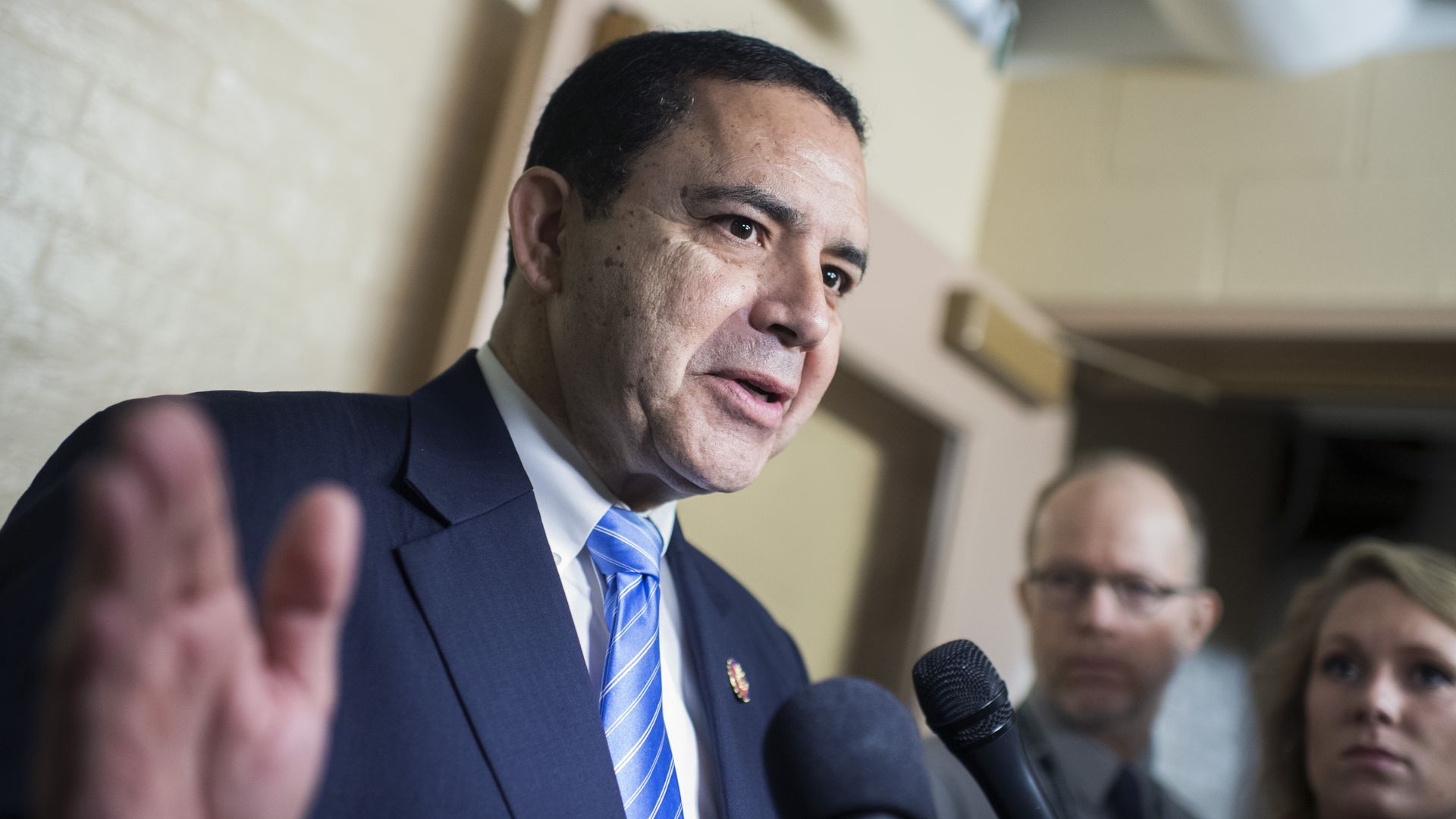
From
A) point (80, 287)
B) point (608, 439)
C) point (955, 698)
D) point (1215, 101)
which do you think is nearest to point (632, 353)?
point (608, 439)

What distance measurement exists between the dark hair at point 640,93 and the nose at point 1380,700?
1.09 metres

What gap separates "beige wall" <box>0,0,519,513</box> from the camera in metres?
1.34

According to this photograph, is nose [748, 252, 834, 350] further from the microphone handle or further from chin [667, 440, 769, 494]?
the microphone handle

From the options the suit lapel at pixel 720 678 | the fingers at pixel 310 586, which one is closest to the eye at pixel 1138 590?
the suit lapel at pixel 720 678

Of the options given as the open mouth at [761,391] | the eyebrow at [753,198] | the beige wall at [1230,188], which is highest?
the beige wall at [1230,188]

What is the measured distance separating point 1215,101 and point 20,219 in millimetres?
2438

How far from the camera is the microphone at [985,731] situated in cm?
89

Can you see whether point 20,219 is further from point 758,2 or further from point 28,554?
point 758,2

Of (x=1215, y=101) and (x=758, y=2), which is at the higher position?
(x=1215, y=101)

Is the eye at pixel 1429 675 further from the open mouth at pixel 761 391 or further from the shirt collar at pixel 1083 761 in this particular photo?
the open mouth at pixel 761 391

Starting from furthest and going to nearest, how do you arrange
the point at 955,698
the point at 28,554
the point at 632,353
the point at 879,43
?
the point at 879,43
the point at 632,353
the point at 955,698
the point at 28,554

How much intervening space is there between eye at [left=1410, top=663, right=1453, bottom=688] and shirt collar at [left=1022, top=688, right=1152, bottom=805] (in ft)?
1.51

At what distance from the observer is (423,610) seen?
932mm

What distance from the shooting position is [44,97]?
1346 mm
